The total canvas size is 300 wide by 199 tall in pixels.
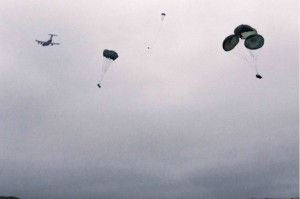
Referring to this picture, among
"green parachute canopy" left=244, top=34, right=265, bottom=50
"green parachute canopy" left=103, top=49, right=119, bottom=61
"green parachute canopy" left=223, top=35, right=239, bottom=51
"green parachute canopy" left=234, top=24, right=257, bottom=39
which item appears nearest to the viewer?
"green parachute canopy" left=234, top=24, right=257, bottom=39

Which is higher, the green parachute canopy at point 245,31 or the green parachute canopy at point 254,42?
the green parachute canopy at point 245,31

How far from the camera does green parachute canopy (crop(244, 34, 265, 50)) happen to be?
37500 millimetres

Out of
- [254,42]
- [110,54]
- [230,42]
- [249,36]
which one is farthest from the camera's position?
[110,54]

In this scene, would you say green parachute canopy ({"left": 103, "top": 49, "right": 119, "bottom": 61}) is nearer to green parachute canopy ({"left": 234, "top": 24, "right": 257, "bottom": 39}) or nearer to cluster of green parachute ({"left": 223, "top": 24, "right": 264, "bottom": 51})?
cluster of green parachute ({"left": 223, "top": 24, "right": 264, "bottom": 51})

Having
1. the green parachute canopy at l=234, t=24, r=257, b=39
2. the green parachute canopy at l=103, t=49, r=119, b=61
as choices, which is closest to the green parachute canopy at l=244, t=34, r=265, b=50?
the green parachute canopy at l=234, t=24, r=257, b=39

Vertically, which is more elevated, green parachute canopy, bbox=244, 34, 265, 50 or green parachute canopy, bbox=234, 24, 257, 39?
green parachute canopy, bbox=234, 24, 257, 39

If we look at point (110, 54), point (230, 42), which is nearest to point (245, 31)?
point (230, 42)

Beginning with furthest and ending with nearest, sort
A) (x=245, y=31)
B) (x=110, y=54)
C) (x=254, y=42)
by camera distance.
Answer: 1. (x=110, y=54)
2. (x=254, y=42)
3. (x=245, y=31)

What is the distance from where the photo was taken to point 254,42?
37.6m

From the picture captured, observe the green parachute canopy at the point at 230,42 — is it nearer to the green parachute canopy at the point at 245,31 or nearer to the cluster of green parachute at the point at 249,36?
the cluster of green parachute at the point at 249,36

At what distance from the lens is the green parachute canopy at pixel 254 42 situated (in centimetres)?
3750

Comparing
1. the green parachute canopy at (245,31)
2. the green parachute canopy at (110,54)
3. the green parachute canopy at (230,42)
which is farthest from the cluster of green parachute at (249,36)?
the green parachute canopy at (110,54)

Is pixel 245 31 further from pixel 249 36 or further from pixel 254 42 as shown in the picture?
pixel 254 42

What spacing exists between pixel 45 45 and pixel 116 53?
145 feet
